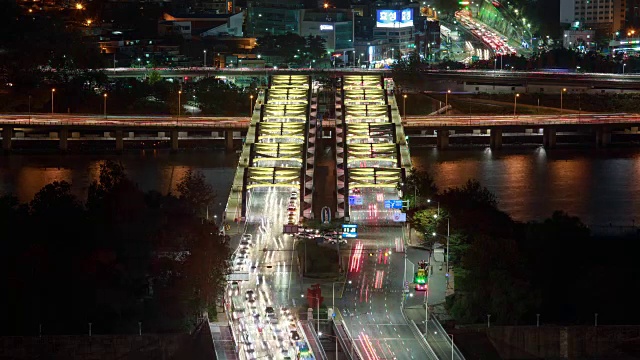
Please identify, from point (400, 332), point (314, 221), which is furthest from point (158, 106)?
point (400, 332)

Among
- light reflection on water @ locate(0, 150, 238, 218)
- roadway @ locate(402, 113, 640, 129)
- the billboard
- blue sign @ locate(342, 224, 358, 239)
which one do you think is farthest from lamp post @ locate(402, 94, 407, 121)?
blue sign @ locate(342, 224, 358, 239)

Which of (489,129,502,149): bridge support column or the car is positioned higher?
(489,129,502,149): bridge support column

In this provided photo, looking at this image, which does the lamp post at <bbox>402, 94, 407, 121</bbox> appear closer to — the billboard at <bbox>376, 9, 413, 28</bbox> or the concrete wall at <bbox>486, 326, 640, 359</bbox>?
the billboard at <bbox>376, 9, 413, 28</bbox>

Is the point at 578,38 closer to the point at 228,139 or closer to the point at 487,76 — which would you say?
the point at 487,76

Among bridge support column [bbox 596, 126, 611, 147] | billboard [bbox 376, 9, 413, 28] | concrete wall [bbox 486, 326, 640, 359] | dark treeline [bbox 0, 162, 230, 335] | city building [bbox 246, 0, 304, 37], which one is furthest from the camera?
billboard [bbox 376, 9, 413, 28]

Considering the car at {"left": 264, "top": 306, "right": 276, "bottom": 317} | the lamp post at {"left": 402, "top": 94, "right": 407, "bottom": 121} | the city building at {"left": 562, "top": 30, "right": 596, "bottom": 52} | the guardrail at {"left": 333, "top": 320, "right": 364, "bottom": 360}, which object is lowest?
the guardrail at {"left": 333, "top": 320, "right": 364, "bottom": 360}

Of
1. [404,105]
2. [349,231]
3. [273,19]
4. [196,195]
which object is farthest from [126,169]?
[273,19]

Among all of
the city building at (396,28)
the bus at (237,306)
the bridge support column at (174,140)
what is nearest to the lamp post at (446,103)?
the bridge support column at (174,140)
